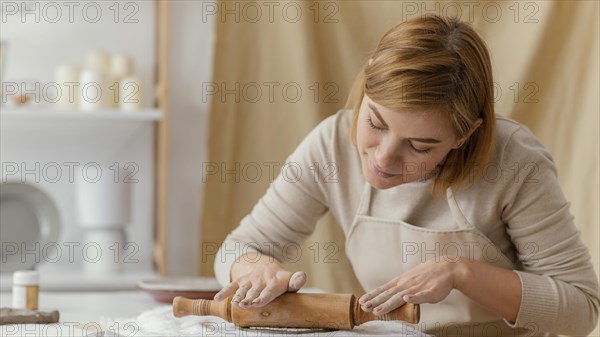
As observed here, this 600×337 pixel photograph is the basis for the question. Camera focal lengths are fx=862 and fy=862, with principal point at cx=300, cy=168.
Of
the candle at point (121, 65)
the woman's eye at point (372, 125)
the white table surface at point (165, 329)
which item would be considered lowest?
the white table surface at point (165, 329)

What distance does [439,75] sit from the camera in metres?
1.28

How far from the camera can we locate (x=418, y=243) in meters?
1.47

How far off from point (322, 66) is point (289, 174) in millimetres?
692

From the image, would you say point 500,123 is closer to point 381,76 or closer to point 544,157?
point 544,157

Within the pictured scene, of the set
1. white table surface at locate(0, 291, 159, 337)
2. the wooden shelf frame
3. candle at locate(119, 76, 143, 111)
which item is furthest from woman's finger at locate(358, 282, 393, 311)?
candle at locate(119, 76, 143, 111)

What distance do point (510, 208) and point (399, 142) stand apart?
Result: 26 cm

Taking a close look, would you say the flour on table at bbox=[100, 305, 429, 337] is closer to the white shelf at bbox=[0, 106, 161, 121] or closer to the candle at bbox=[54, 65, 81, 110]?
the white shelf at bbox=[0, 106, 161, 121]

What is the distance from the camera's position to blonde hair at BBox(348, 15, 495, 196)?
126 centimetres

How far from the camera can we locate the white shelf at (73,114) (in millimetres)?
1914

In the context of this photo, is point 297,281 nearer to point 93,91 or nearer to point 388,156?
point 388,156

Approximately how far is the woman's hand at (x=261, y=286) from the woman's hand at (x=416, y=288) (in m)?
0.12

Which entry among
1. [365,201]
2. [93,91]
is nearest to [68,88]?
[93,91]

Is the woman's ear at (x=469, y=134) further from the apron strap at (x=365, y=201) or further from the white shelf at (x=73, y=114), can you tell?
the white shelf at (x=73, y=114)

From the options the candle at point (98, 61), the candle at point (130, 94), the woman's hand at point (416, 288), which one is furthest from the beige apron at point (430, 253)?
the candle at point (98, 61)
